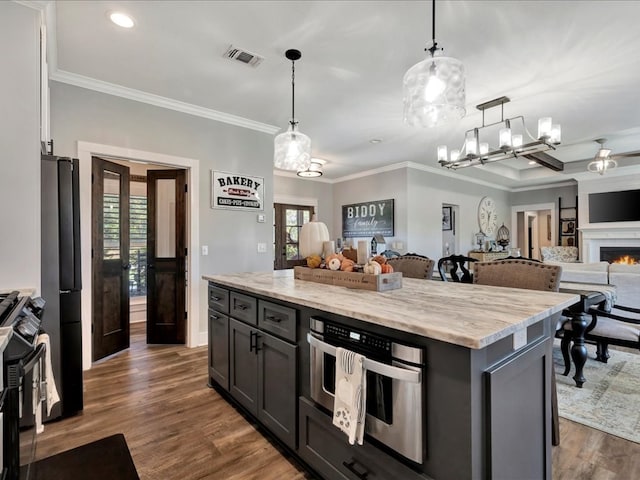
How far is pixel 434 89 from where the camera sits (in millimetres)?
2006

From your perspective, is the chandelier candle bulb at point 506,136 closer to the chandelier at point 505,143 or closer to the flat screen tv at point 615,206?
the chandelier at point 505,143

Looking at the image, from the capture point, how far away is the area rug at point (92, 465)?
1284 mm

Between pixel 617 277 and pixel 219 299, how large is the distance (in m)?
3.47

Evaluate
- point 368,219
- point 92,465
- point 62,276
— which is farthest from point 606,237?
point 62,276

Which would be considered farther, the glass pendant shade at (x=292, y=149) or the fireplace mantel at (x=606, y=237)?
the fireplace mantel at (x=606, y=237)

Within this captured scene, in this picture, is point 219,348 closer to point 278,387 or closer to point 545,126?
point 278,387

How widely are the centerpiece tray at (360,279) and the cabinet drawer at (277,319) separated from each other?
39cm

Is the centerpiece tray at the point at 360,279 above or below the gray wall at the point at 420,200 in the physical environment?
below

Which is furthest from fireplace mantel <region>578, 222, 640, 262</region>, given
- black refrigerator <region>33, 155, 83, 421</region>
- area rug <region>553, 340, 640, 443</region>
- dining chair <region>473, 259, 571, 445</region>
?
black refrigerator <region>33, 155, 83, 421</region>

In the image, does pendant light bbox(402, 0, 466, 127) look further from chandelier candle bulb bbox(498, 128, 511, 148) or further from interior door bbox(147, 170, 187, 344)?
interior door bbox(147, 170, 187, 344)

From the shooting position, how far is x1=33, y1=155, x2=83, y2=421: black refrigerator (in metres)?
2.12

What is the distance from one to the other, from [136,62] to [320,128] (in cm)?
226

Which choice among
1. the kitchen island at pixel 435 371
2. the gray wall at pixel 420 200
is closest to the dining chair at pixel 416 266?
the kitchen island at pixel 435 371

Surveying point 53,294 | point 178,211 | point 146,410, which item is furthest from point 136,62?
point 146,410
